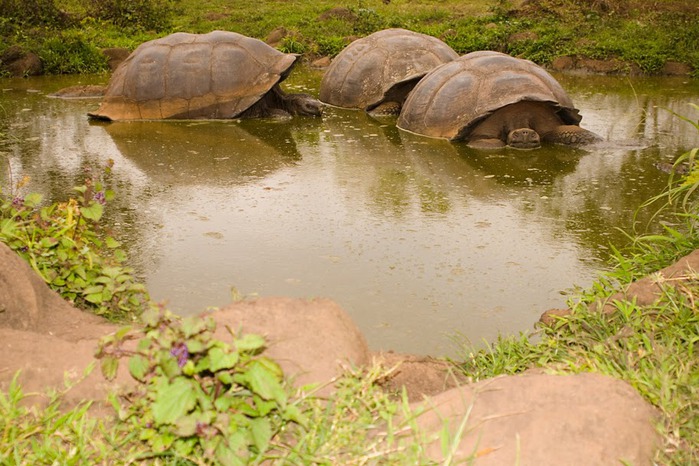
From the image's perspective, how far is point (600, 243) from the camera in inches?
164

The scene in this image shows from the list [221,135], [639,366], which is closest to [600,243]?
[639,366]

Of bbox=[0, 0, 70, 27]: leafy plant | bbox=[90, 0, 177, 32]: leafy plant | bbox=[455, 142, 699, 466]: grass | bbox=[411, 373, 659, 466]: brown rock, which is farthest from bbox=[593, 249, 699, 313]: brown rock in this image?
bbox=[90, 0, 177, 32]: leafy plant

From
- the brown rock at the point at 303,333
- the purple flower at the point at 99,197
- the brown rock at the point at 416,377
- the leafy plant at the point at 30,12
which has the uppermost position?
the leafy plant at the point at 30,12

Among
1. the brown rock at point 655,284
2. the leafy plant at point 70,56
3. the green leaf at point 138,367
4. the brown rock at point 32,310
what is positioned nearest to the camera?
the green leaf at point 138,367

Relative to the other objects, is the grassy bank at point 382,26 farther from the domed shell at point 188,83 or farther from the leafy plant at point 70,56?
the domed shell at point 188,83

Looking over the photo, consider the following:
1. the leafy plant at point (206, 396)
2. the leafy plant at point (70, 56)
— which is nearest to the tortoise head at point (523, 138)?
the leafy plant at point (206, 396)

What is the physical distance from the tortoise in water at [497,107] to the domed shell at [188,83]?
1841mm

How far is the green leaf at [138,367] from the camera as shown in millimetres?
1789

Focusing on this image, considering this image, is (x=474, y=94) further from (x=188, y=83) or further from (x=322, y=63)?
(x=322, y=63)

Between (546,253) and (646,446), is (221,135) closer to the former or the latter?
(546,253)

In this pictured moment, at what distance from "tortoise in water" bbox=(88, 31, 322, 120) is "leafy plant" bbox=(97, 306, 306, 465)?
6095 millimetres

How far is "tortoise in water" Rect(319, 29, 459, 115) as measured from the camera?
8.12 meters

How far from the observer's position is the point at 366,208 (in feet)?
15.5

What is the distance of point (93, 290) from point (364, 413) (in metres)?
1.46
